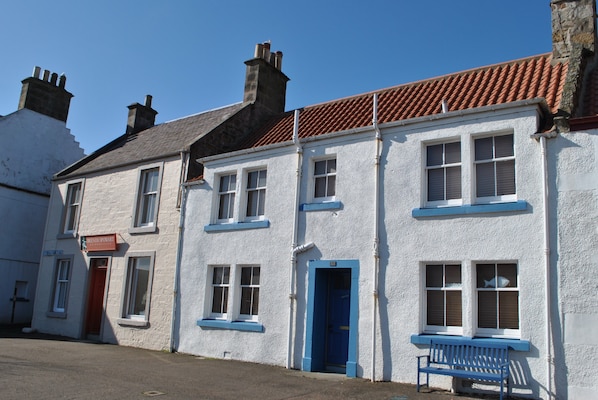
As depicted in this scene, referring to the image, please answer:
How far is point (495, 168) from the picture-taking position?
10.9 m

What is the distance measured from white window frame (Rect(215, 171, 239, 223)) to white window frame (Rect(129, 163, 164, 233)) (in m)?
2.64

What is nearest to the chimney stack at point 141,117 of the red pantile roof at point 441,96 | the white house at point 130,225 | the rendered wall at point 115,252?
the white house at point 130,225

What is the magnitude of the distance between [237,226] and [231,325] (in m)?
2.66

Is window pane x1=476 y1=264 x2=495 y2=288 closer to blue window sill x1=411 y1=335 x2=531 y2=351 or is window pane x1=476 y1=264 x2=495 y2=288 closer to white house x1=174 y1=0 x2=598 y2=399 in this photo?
white house x1=174 y1=0 x2=598 y2=399

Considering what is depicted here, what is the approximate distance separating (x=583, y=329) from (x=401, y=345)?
11.3 ft

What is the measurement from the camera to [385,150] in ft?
40.2

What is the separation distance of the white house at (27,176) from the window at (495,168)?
19596 mm

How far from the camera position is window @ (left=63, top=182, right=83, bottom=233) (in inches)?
797

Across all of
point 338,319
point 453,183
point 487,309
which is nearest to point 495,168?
point 453,183

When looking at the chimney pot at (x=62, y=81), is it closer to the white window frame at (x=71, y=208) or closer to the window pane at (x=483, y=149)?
the white window frame at (x=71, y=208)

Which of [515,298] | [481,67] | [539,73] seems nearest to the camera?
[515,298]

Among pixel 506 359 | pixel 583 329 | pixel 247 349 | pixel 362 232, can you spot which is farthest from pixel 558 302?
pixel 247 349

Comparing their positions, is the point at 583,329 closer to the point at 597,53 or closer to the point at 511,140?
the point at 511,140

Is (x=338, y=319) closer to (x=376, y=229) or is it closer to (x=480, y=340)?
(x=376, y=229)
